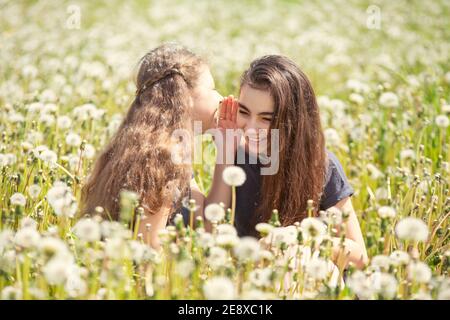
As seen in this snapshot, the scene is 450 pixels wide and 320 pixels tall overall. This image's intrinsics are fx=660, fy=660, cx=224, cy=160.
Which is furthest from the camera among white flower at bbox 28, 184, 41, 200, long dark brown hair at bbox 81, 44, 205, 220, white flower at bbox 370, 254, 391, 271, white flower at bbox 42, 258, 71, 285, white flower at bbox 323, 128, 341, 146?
white flower at bbox 323, 128, 341, 146

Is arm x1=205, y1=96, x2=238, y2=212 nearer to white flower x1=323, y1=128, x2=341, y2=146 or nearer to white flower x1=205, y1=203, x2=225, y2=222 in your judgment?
white flower x1=205, y1=203, x2=225, y2=222

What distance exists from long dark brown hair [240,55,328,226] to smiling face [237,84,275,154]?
2cm

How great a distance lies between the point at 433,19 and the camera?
25.4 ft

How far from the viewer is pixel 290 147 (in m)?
2.56

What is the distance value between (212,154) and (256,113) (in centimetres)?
107

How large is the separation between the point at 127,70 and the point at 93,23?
9.14 ft

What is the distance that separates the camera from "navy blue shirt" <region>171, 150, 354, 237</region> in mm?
2619

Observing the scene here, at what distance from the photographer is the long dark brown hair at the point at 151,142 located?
2357 millimetres

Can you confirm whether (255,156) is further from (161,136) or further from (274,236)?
(274,236)

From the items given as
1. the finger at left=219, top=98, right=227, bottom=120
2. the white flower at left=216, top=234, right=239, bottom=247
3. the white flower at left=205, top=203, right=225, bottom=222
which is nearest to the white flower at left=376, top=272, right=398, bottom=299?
the white flower at left=216, top=234, right=239, bottom=247
